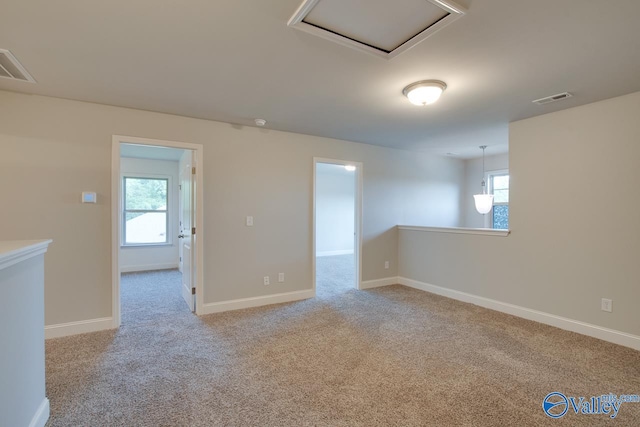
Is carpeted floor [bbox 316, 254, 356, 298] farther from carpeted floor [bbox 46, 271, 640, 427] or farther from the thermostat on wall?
the thermostat on wall

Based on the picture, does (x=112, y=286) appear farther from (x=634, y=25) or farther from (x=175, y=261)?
(x=634, y=25)

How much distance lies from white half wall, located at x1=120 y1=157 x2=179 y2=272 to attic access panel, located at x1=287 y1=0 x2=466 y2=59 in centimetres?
565

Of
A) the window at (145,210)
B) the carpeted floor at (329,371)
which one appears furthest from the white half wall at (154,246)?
the carpeted floor at (329,371)

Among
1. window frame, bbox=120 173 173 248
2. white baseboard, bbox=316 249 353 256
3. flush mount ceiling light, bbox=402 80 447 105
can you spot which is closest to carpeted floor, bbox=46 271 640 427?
flush mount ceiling light, bbox=402 80 447 105

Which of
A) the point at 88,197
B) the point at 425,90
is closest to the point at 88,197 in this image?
the point at 88,197

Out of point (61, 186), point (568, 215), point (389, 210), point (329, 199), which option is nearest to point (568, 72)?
point (568, 215)

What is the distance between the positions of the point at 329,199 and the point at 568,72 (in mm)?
6552

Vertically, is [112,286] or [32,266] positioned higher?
[32,266]

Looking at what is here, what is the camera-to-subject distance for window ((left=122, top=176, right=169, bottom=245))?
6090 millimetres

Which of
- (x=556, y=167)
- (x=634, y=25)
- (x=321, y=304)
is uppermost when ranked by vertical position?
(x=634, y=25)

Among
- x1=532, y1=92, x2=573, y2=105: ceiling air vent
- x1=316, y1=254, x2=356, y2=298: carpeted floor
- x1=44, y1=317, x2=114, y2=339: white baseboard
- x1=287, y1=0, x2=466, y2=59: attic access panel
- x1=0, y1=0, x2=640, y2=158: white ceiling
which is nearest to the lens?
x1=287, y1=0, x2=466, y2=59: attic access panel

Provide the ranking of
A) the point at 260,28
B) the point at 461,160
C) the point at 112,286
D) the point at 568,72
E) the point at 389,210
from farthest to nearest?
the point at 461,160, the point at 389,210, the point at 112,286, the point at 568,72, the point at 260,28

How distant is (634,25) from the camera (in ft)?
5.72

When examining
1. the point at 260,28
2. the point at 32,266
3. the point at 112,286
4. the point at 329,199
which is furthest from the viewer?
the point at 329,199
